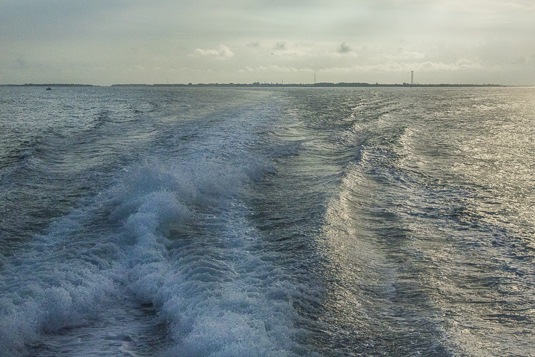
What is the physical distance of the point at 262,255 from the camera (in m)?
6.79

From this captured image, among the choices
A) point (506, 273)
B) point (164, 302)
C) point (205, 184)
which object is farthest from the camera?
point (205, 184)

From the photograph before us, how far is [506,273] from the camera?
616 centimetres

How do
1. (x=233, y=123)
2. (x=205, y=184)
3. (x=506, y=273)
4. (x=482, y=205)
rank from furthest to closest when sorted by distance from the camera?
(x=233, y=123) → (x=205, y=184) → (x=482, y=205) → (x=506, y=273)

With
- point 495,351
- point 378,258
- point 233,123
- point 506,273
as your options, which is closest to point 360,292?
point 378,258

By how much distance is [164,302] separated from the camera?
527 centimetres

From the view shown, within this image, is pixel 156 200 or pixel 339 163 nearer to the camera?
pixel 156 200

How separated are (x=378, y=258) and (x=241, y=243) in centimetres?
229

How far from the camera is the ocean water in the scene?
4.56m

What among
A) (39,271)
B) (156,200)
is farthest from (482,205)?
(39,271)

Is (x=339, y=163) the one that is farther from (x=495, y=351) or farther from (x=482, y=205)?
(x=495, y=351)

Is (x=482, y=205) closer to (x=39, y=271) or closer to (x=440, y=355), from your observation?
(x=440, y=355)

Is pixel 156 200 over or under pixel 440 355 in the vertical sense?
over

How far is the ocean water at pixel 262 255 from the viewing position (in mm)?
4559

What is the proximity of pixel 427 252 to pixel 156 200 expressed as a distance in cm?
516
